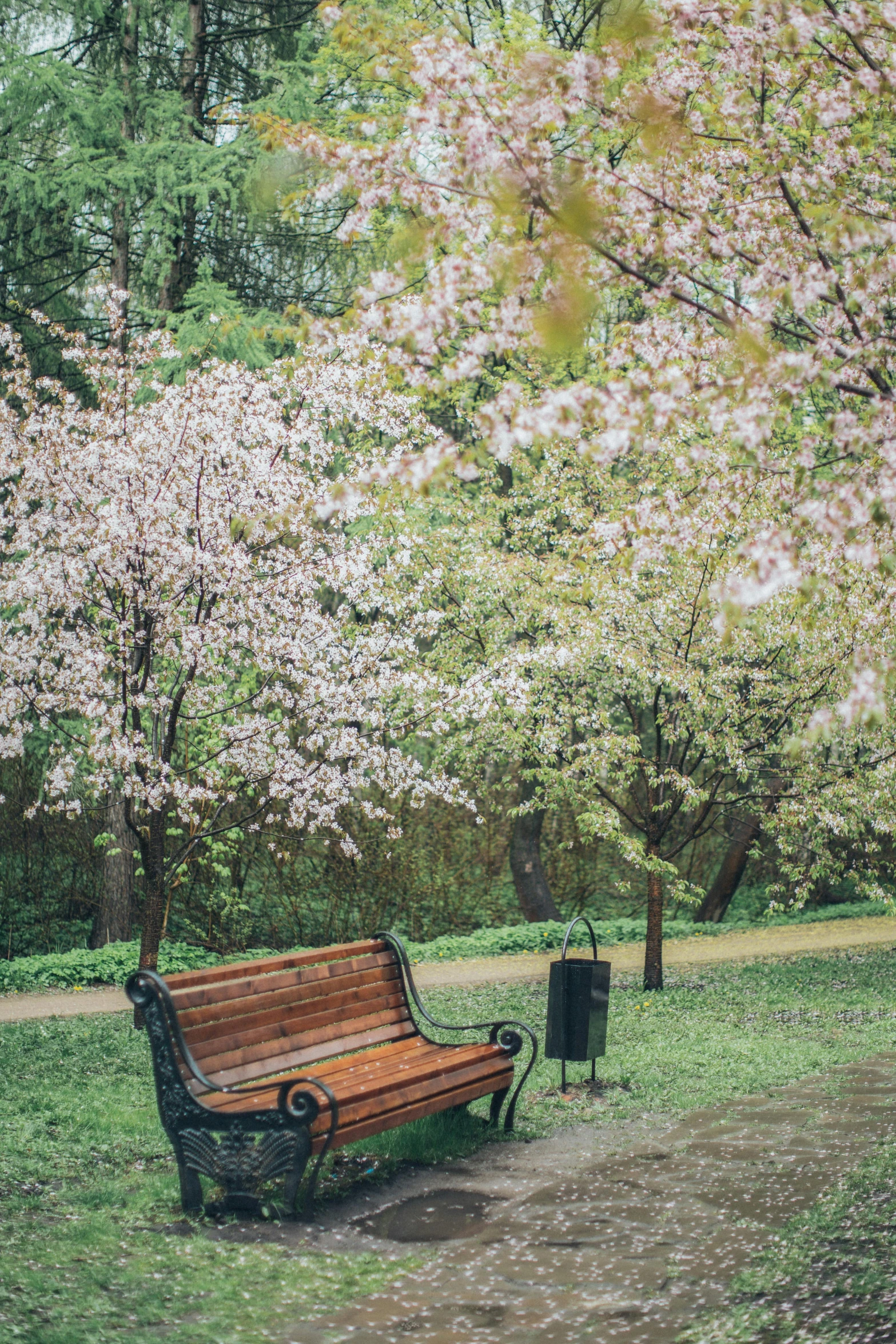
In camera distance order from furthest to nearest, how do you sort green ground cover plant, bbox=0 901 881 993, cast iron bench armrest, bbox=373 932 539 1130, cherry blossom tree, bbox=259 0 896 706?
green ground cover plant, bbox=0 901 881 993 < cast iron bench armrest, bbox=373 932 539 1130 < cherry blossom tree, bbox=259 0 896 706

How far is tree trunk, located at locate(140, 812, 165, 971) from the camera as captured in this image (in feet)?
27.8

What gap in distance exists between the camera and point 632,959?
14.3 m

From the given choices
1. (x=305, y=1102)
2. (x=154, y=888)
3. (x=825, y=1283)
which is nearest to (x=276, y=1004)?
(x=305, y=1102)

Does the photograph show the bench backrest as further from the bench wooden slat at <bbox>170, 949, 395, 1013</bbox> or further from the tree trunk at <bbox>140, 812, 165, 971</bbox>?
the tree trunk at <bbox>140, 812, 165, 971</bbox>

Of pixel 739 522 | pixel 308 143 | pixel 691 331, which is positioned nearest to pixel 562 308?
pixel 691 331

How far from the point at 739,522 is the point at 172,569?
3968mm

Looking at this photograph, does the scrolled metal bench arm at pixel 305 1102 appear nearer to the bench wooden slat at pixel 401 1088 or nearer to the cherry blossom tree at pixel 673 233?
the bench wooden slat at pixel 401 1088

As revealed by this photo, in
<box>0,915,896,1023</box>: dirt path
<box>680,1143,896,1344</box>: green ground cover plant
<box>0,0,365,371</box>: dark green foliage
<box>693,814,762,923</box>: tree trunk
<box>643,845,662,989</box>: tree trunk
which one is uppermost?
<box>0,0,365,371</box>: dark green foliage

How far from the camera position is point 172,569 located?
7922 mm

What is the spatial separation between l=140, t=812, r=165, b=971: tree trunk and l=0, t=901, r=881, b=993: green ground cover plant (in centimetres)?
360

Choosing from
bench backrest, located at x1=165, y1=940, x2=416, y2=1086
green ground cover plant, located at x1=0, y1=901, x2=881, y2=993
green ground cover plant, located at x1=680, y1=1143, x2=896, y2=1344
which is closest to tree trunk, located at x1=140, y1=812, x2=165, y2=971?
bench backrest, located at x1=165, y1=940, x2=416, y2=1086

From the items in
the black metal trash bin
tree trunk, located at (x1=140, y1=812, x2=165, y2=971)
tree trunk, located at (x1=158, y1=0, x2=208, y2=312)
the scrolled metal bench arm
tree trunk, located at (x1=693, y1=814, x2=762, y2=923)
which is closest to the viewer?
the scrolled metal bench arm

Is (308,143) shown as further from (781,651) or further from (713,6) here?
(781,651)

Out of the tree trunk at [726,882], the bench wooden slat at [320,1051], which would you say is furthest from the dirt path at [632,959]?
the bench wooden slat at [320,1051]
